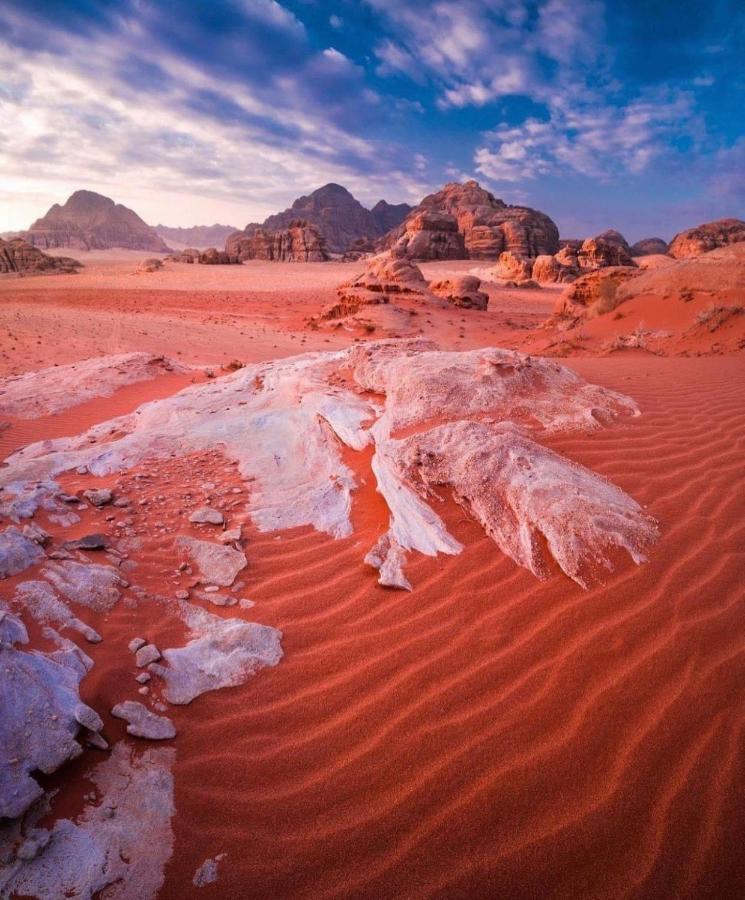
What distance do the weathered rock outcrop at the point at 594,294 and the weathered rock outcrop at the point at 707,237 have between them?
1592 inches

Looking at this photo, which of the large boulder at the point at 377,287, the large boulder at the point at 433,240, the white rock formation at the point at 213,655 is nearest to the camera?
the white rock formation at the point at 213,655

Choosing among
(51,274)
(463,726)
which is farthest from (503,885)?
(51,274)

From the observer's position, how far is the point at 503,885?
146 cm

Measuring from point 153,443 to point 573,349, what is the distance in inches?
347

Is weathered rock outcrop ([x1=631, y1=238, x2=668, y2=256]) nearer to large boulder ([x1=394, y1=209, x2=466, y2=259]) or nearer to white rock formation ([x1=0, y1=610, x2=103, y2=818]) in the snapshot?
large boulder ([x1=394, y1=209, x2=466, y2=259])

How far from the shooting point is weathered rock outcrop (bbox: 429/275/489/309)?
18.0 meters

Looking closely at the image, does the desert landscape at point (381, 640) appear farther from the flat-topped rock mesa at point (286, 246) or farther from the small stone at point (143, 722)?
the flat-topped rock mesa at point (286, 246)

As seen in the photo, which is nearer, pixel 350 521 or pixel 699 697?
pixel 699 697

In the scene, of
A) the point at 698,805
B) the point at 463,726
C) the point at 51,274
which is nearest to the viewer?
the point at 698,805

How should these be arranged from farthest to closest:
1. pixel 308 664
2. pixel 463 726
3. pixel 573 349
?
pixel 573 349 < pixel 308 664 < pixel 463 726

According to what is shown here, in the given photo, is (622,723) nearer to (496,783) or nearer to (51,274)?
(496,783)

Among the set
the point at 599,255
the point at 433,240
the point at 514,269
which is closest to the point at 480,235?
the point at 433,240

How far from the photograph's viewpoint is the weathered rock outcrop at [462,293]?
17953mm

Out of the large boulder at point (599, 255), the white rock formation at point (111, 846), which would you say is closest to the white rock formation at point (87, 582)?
the white rock formation at point (111, 846)
